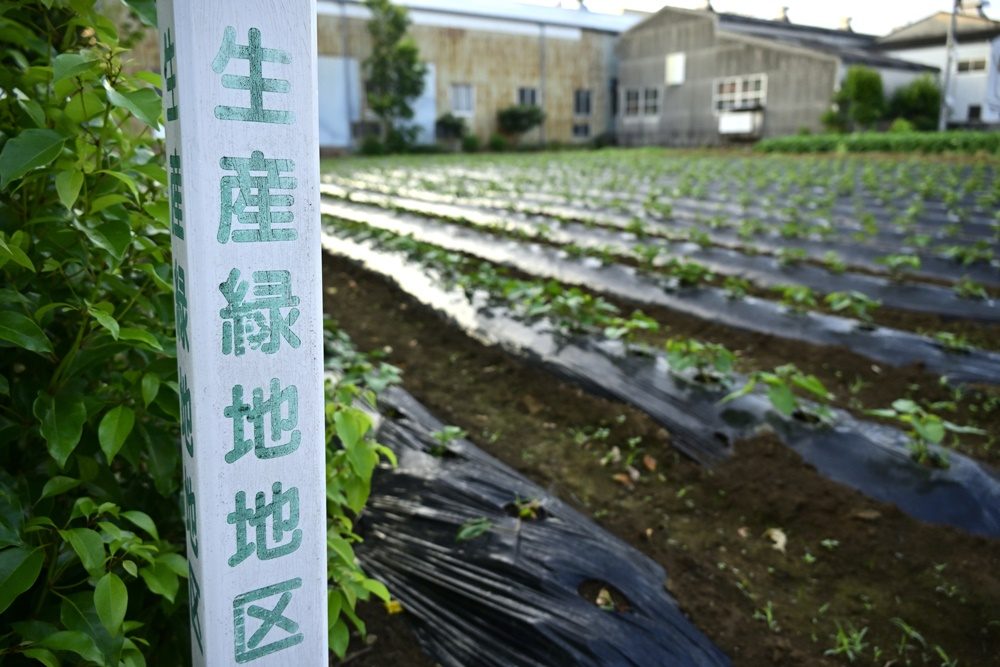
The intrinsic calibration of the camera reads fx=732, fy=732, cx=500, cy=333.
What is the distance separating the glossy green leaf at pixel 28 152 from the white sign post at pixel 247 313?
0.52 feet

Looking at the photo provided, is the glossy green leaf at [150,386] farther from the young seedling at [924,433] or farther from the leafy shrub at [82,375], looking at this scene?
the young seedling at [924,433]

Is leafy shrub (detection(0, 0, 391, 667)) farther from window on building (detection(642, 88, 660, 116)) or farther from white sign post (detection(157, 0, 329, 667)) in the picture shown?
window on building (detection(642, 88, 660, 116))

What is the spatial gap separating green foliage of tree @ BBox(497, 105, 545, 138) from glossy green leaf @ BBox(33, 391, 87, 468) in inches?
1089

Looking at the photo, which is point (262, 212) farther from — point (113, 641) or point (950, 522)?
point (950, 522)

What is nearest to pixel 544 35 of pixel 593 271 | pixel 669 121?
pixel 669 121

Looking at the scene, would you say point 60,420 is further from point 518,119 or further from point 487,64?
point 487,64

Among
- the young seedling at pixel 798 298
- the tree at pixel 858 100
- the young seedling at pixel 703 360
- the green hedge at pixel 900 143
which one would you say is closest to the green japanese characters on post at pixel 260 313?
the young seedling at pixel 703 360

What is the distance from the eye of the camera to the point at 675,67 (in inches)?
1105

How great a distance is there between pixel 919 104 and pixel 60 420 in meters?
27.4

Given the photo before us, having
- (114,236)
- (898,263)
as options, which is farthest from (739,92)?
(114,236)

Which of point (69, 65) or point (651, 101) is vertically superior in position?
point (651, 101)

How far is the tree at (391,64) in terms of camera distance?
79.0ft

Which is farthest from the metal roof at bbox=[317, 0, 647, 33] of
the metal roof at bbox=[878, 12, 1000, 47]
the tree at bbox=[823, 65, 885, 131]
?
the metal roof at bbox=[878, 12, 1000, 47]

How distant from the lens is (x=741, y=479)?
2922 mm
